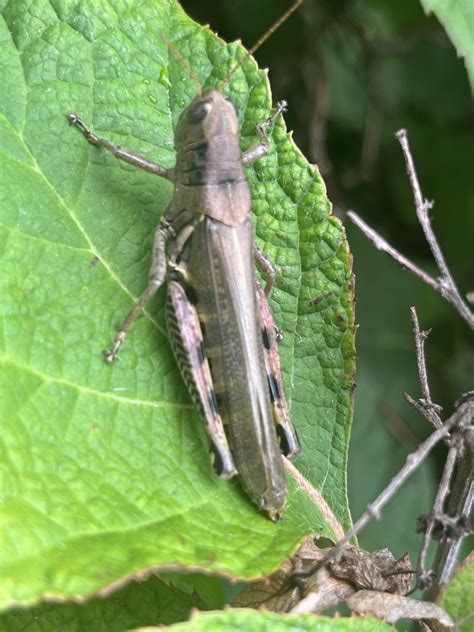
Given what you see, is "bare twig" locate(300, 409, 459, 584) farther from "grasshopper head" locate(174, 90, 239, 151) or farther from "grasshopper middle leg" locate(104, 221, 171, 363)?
"grasshopper head" locate(174, 90, 239, 151)

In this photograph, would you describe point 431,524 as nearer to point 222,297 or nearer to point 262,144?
point 222,297

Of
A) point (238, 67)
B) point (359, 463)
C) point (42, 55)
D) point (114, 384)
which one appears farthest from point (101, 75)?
point (359, 463)

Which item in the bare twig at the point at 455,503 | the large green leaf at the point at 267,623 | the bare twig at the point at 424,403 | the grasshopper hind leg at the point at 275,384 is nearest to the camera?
the large green leaf at the point at 267,623

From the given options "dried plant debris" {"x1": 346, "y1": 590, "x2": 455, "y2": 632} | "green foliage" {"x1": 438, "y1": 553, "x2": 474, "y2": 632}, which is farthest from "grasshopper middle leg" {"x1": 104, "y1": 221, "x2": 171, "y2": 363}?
"green foliage" {"x1": 438, "y1": 553, "x2": 474, "y2": 632}

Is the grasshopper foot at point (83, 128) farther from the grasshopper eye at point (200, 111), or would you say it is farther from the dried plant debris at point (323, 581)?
the dried plant debris at point (323, 581)

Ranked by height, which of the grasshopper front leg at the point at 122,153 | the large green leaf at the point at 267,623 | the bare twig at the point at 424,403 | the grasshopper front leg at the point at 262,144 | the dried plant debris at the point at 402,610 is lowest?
the large green leaf at the point at 267,623

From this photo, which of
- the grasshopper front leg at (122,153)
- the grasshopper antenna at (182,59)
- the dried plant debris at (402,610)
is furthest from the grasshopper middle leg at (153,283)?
the dried plant debris at (402,610)

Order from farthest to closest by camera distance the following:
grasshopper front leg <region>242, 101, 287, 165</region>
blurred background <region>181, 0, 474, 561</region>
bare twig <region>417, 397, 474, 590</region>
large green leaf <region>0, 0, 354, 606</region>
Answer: blurred background <region>181, 0, 474, 561</region> → grasshopper front leg <region>242, 101, 287, 165</region> → bare twig <region>417, 397, 474, 590</region> → large green leaf <region>0, 0, 354, 606</region>
